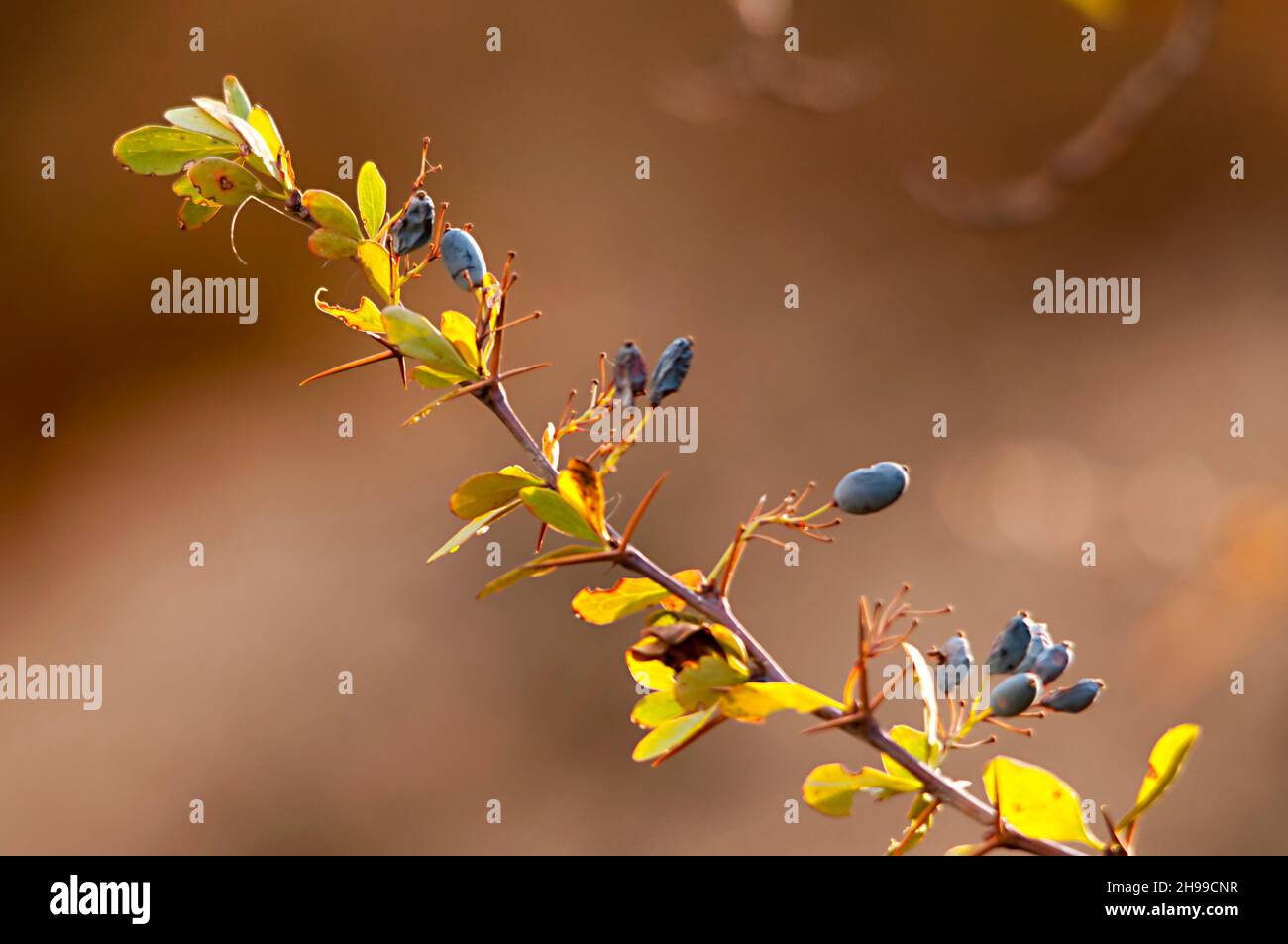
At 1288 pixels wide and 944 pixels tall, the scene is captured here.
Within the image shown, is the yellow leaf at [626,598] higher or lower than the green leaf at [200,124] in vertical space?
lower

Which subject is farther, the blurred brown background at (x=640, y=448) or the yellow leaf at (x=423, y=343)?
the blurred brown background at (x=640, y=448)

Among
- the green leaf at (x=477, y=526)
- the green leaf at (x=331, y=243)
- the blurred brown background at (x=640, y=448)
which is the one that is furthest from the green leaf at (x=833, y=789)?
the blurred brown background at (x=640, y=448)

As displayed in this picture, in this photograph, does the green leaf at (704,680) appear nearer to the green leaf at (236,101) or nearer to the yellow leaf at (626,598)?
the yellow leaf at (626,598)

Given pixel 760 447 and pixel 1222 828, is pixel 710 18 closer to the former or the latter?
pixel 760 447

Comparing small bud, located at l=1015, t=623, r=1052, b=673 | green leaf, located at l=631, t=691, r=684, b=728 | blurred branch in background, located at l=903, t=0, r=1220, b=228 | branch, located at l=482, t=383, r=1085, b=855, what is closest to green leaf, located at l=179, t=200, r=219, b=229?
branch, located at l=482, t=383, r=1085, b=855

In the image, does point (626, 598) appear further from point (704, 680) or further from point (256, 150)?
point (256, 150)

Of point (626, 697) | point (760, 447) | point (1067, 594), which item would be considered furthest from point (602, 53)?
point (1067, 594)

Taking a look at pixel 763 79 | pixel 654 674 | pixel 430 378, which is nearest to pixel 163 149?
pixel 430 378
